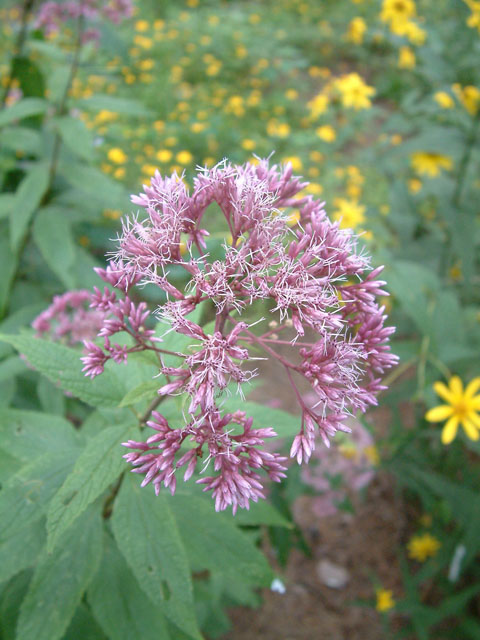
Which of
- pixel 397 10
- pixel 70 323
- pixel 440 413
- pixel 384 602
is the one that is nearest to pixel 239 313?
pixel 70 323

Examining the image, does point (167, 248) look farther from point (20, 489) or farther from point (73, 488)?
point (20, 489)

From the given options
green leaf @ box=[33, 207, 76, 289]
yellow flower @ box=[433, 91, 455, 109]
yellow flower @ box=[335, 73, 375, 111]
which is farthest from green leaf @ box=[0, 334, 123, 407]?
yellow flower @ box=[335, 73, 375, 111]

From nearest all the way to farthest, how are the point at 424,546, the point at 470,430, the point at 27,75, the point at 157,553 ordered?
1. the point at 157,553
2. the point at 470,430
3. the point at 27,75
4. the point at 424,546

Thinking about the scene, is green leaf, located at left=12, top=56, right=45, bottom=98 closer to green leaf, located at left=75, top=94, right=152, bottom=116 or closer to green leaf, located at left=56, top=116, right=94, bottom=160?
green leaf, located at left=75, top=94, right=152, bottom=116

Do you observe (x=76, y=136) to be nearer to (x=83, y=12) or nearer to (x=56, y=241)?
(x=56, y=241)

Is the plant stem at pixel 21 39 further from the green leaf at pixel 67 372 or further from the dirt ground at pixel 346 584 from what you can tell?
the dirt ground at pixel 346 584

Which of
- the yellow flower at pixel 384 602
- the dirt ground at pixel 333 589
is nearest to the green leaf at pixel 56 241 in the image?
the dirt ground at pixel 333 589

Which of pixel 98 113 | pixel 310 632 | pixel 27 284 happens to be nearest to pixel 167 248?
pixel 27 284

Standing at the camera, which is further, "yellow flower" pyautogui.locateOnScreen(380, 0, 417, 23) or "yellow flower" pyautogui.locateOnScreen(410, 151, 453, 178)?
"yellow flower" pyautogui.locateOnScreen(380, 0, 417, 23)
